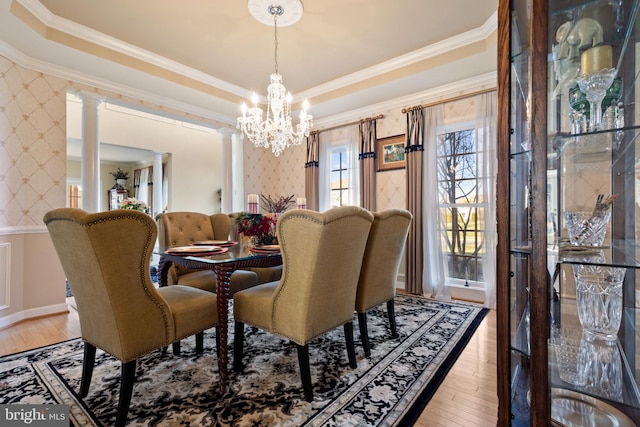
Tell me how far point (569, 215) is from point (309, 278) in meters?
1.09

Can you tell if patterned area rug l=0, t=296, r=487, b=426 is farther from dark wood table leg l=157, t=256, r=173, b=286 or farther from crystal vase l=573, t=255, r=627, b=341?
crystal vase l=573, t=255, r=627, b=341

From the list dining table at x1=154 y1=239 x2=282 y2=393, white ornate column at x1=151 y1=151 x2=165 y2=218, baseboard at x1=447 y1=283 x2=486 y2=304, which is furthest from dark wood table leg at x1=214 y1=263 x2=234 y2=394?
white ornate column at x1=151 y1=151 x2=165 y2=218

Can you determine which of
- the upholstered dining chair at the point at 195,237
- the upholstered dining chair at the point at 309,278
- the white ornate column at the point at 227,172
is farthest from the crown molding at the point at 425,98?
the upholstered dining chair at the point at 309,278

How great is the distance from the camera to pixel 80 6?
8.32 feet

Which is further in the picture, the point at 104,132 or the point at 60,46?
the point at 104,132

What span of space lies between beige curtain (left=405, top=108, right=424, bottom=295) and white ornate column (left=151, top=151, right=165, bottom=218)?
586 cm

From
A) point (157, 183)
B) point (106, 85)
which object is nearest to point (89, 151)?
point (106, 85)

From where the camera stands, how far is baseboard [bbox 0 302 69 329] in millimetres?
2803

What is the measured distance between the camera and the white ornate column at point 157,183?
6934 millimetres

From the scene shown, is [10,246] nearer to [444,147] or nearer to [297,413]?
[297,413]

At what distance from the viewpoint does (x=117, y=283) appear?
130cm

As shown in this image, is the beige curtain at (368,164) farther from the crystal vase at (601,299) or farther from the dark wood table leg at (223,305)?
the crystal vase at (601,299)

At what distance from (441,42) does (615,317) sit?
3084 millimetres

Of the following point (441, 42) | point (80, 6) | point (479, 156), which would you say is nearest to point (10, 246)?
point (80, 6)
